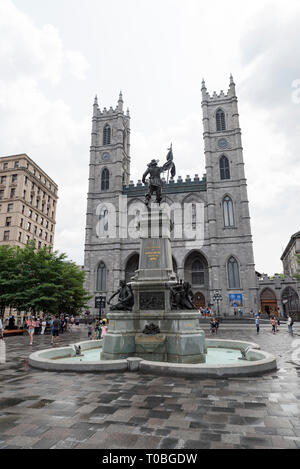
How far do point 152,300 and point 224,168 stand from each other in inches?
1655

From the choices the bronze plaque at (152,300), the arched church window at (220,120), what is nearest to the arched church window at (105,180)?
the arched church window at (220,120)

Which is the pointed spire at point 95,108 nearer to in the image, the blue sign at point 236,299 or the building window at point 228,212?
the building window at point 228,212

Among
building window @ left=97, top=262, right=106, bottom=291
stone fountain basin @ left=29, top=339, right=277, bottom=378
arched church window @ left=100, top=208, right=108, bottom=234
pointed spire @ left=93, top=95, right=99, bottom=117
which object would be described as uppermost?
pointed spire @ left=93, top=95, right=99, bottom=117

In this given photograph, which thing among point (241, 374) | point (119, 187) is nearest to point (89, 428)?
point (241, 374)

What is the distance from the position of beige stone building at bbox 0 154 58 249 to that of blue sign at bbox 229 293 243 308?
2987cm

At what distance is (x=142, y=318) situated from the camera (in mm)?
9625

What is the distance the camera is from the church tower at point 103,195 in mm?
45812

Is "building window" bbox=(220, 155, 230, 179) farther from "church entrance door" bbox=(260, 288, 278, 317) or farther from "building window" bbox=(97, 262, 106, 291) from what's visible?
"building window" bbox=(97, 262, 106, 291)

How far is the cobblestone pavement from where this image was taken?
11.6 ft

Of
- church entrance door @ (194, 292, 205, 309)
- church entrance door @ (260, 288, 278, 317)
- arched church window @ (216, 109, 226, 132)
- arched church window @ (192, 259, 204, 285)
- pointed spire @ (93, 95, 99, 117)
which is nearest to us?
church entrance door @ (260, 288, 278, 317)

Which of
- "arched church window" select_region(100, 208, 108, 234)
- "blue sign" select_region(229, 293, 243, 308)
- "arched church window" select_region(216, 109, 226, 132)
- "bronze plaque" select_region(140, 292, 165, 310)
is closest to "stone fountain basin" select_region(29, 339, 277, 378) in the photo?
"bronze plaque" select_region(140, 292, 165, 310)
